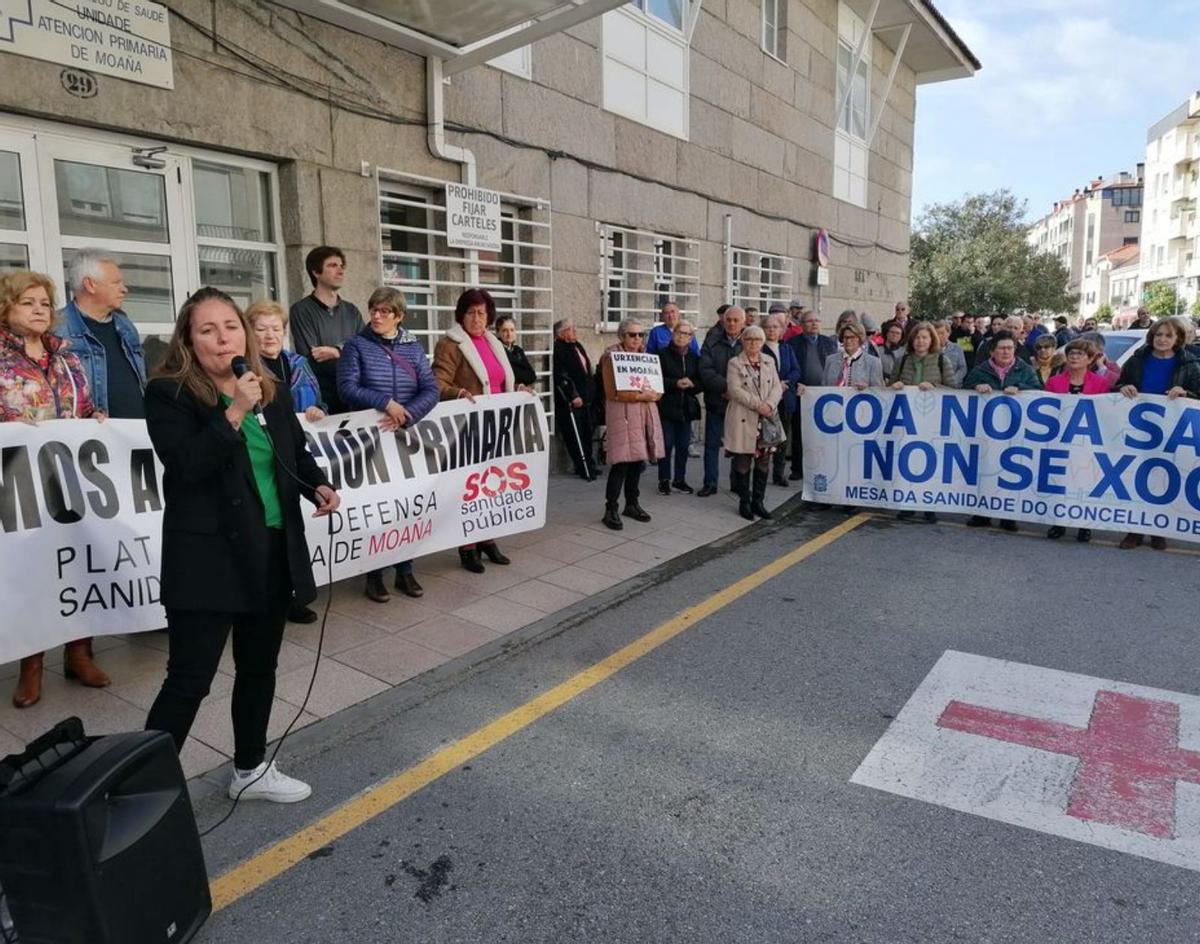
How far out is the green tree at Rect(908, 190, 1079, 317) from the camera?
122ft

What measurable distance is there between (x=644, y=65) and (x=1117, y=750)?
960 cm

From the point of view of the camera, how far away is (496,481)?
19.4ft

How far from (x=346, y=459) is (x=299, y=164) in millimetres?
3074

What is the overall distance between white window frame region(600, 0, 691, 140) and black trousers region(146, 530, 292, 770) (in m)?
8.63

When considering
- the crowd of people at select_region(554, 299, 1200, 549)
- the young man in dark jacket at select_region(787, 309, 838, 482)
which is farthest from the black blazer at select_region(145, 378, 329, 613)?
the young man in dark jacket at select_region(787, 309, 838, 482)

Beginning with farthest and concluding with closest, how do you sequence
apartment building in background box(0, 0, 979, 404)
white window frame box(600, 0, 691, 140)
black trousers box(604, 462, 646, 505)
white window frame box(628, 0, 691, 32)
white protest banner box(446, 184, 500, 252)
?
white window frame box(628, 0, 691, 32) → white window frame box(600, 0, 691, 140) → white protest banner box(446, 184, 500, 252) → black trousers box(604, 462, 646, 505) → apartment building in background box(0, 0, 979, 404)

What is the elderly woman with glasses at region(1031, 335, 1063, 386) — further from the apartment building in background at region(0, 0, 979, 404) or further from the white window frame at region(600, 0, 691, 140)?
the white window frame at region(600, 0, 691, 140)

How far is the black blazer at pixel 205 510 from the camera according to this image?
260 centimetres

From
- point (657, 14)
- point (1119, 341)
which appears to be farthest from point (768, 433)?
point (1119, 341)

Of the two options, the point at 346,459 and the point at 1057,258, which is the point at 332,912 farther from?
the point at 1057,258

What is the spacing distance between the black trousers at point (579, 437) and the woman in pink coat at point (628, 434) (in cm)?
191

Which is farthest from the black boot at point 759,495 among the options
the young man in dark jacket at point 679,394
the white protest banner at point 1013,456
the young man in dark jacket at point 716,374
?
the young man in dark jacket at point 679,394

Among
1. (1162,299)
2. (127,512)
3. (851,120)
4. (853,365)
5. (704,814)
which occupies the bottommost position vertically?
(704,814)

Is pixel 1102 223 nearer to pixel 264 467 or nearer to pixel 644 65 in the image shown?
pixel 644 65
